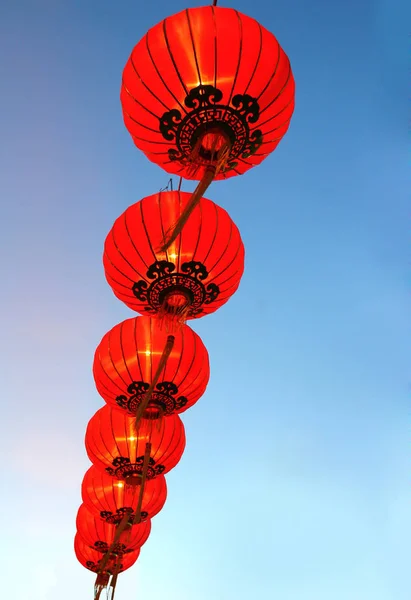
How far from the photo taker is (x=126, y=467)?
4227mm

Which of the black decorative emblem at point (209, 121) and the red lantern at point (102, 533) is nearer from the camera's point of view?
the black decorative emblem at point (209, 121)

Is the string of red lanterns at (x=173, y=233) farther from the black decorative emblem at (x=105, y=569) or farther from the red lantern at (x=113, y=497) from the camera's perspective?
the black decorative emblem at (x=105, y=569)

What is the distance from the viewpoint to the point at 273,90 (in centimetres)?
282

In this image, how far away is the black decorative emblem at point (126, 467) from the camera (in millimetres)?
4207

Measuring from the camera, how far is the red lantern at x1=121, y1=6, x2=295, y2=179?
105 inches

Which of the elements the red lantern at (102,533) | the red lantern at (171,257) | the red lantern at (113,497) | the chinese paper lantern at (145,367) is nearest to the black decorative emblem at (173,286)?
the red lantern at (171,257)

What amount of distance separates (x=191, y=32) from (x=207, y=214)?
105cm

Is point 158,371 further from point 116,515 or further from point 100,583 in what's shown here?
point 100,583

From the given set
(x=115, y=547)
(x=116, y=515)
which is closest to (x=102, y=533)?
(x=115, y=547)

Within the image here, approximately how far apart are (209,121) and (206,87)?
0.17 metres

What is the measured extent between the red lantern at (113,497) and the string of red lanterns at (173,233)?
1 cm

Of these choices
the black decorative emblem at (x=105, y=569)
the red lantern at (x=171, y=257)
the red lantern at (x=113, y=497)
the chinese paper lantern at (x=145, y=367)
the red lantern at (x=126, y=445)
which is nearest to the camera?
the red lantern at (x=171, y=257)

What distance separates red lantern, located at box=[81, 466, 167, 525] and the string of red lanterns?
0.01m

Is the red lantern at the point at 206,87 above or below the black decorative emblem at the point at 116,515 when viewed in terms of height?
above
